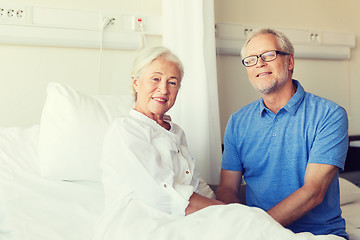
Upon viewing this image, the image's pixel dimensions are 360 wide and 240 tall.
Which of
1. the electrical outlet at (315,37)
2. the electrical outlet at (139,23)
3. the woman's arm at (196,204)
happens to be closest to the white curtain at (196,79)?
the electrical outlet at (139,23)

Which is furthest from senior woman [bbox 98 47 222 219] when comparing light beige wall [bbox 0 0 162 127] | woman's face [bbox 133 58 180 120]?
light beige wall [bbox 0 0 162 127]

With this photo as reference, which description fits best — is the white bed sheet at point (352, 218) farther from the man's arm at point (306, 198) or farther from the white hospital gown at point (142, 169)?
the white hospital gown at point (142, 169)

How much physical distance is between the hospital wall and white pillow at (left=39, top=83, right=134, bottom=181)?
425mm

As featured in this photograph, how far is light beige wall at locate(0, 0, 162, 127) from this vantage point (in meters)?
1.99

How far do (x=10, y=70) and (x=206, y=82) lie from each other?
1.00 metres

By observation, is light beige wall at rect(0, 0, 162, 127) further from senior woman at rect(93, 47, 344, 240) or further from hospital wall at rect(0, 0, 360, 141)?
senior woman at rect(93, 47, 344, 240)

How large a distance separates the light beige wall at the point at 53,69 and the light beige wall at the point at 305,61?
2.10 feet

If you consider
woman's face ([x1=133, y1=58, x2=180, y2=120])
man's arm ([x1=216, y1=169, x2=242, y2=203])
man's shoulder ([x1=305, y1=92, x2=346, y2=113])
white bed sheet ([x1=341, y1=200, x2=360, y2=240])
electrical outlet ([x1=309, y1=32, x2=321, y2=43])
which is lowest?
white bed sheet ([x1=341, y1=200, x2=360, y2=240])

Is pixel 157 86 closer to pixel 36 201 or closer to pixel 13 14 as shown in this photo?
pixel 36 201

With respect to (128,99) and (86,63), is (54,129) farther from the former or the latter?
(86,63)

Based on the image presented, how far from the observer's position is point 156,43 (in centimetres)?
232

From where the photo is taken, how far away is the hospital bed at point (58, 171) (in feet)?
4.66

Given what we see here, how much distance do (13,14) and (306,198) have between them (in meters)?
1.59

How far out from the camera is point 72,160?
1581 mm
